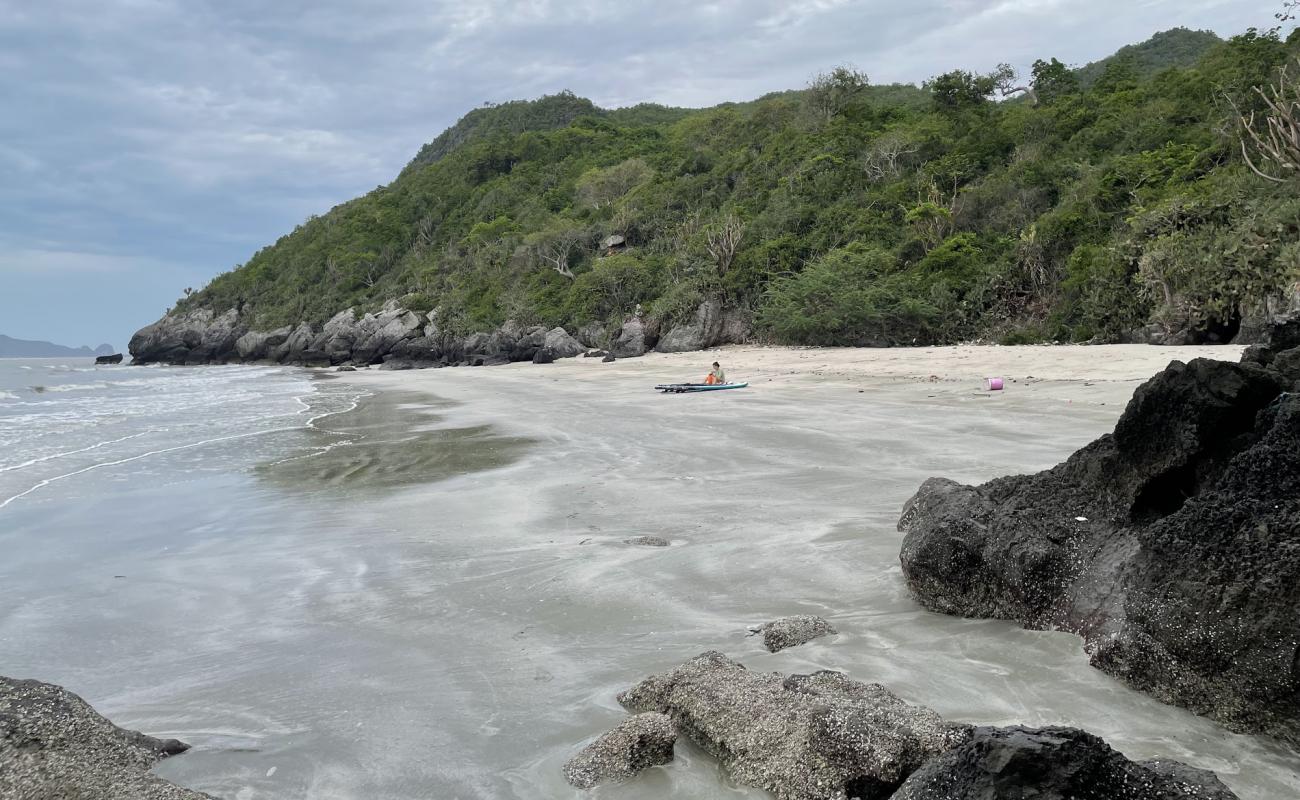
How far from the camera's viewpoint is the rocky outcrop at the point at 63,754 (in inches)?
89.2

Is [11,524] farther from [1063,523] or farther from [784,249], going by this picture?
[784,249]

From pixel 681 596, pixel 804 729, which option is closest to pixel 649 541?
pixel 681 596

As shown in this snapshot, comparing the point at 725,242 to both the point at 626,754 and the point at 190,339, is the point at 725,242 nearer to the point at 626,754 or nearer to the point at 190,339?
the point at 626,754

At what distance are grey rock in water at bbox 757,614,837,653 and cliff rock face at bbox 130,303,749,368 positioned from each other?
1138 inches

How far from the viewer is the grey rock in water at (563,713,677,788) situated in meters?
2.65

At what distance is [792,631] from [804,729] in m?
1.29

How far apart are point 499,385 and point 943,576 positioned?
2135 centimetres

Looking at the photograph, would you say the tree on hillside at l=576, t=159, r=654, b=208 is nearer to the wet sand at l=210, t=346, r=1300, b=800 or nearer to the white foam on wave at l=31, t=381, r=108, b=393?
the white foam on wave at l=31, t=381, r=108, b=393

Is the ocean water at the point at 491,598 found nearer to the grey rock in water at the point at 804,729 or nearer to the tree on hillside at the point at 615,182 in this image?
the grey rock in water at the point at 804,729

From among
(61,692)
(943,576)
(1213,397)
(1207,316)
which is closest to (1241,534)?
(1213,397)

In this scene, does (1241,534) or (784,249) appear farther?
(784,249)

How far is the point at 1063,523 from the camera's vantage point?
360 centimetres

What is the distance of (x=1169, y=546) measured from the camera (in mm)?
2830

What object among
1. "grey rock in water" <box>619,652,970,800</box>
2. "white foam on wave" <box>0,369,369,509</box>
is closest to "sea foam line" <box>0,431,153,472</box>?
"white foam on wave" <box>0,369,369,509</box>
